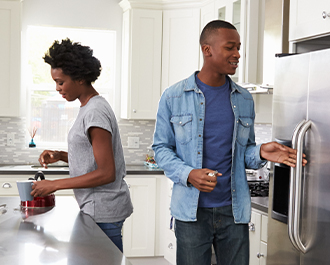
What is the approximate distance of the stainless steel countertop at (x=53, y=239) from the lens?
1.29m

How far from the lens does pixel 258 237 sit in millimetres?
2721

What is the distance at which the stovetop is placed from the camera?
2971 mm

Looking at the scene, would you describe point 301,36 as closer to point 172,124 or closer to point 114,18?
point 172,124

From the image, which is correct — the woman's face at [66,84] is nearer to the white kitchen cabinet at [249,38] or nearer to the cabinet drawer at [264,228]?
the cabinet drawer at [264,228]

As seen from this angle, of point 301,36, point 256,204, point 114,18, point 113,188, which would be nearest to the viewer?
point 113,188

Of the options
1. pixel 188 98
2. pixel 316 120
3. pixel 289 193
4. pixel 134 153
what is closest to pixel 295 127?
pixel 316 120

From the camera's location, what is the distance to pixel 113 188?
1875mm

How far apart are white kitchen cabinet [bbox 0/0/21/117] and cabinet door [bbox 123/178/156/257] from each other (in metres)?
1.30

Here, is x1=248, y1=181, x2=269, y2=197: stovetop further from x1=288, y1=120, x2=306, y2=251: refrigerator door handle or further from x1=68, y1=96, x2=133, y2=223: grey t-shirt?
x1=68, y1=96, x2=133, y2=223: grey t-shirt

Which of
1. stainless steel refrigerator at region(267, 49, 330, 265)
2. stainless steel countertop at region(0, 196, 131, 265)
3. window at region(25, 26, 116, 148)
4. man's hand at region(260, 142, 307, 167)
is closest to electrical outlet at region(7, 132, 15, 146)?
window at region(25, 26, 116, 148)

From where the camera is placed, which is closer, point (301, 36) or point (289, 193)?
point (289, 193)

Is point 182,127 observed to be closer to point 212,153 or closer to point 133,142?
point 212,153

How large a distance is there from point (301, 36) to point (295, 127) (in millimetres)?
538

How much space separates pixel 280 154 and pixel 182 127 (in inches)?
16.6
